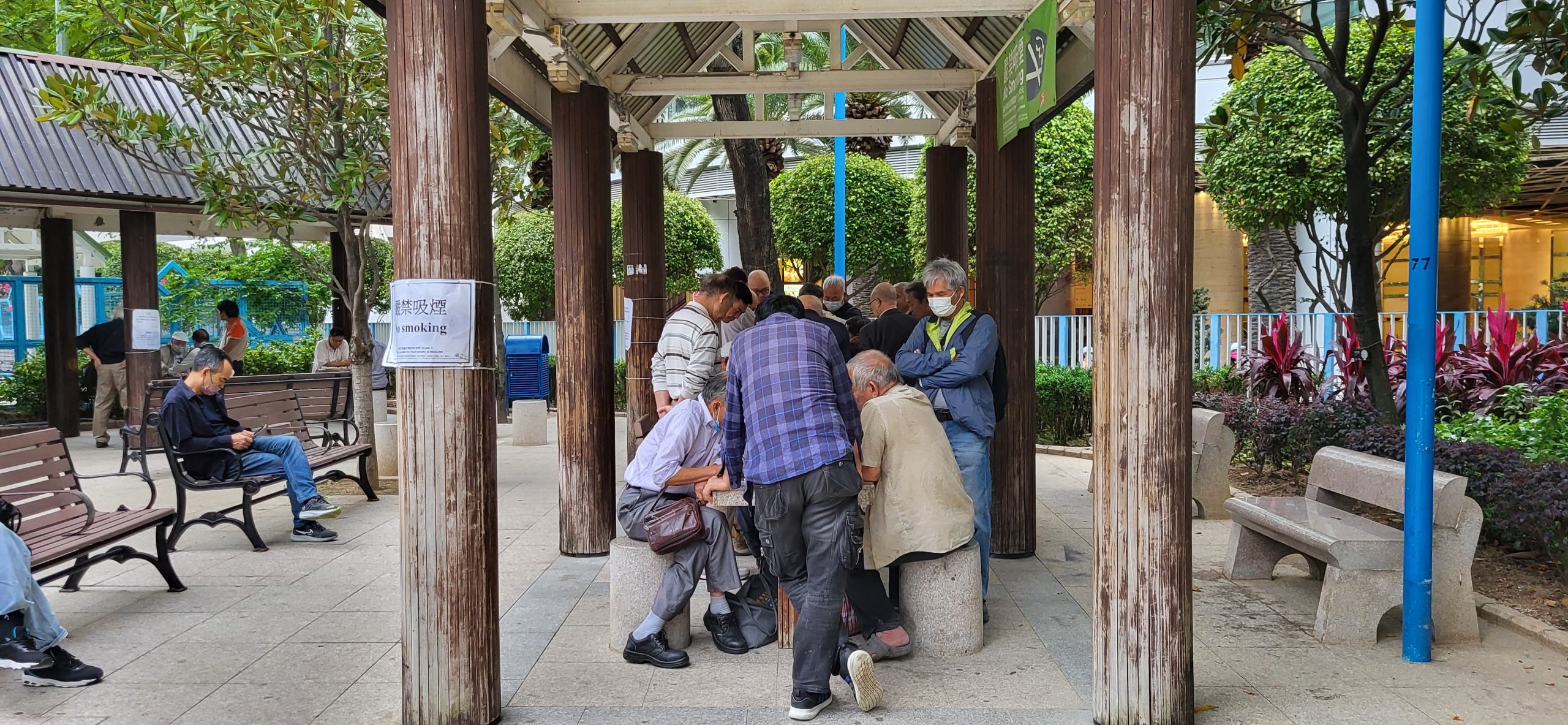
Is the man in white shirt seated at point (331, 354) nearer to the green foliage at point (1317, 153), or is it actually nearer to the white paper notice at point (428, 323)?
the white paper notice at point (428, 323)

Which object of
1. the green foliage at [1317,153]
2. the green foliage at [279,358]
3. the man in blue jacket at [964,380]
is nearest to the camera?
the man in blue jacket at [964,380]

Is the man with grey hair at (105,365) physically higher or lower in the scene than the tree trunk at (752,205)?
lower

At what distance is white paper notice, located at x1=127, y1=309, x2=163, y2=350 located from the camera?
11.8m

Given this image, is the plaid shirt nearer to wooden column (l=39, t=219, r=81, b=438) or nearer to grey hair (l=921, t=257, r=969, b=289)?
grey hair (l=921, t=257, r=969, b=289)

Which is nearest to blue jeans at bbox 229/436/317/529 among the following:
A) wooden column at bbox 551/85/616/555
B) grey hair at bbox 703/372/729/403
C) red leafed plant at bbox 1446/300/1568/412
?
wooden column at bbox 551/85/616/555

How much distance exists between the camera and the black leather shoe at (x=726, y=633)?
4.75 meters

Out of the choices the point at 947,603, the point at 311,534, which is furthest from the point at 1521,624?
the point at 311,534

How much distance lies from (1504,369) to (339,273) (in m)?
14.4

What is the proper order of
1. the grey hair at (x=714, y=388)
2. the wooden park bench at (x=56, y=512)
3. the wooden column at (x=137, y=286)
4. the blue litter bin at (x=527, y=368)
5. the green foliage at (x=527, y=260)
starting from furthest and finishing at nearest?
the green foliage at (x=527, y=260)
the blue litter bin at (x=527, y=368)
the wooden column at (x=137, y=286)
the grey hair at (x=714, y=388)
the wooden park bench at (x=56, y=512)

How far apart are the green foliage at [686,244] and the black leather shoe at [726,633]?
19.0 meters

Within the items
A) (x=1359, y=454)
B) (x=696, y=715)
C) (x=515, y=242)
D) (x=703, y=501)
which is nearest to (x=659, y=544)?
(x=703, y=501)

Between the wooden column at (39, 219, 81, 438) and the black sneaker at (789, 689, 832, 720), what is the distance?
13.3 m

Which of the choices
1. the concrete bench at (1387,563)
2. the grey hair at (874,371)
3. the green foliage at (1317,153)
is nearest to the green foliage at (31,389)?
the grey hair at (874,371)

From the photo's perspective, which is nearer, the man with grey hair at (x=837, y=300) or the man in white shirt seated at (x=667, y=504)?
the man in white shirt seated at (x=667, y=504)
